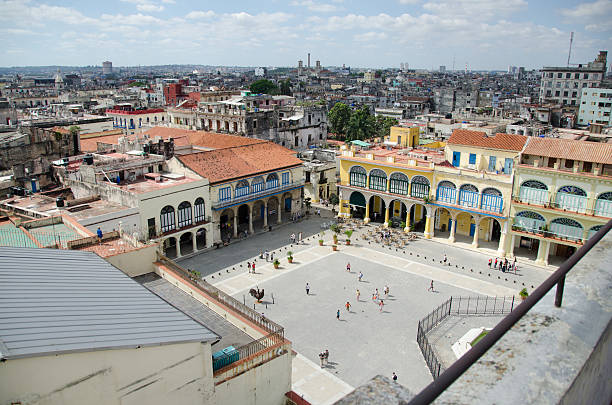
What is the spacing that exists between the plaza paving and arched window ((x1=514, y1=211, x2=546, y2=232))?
3.21m

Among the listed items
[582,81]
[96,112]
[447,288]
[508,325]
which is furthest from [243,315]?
[582,81]

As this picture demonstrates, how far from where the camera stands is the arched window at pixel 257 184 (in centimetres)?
4519

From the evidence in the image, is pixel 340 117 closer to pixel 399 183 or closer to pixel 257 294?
pixel 399 183

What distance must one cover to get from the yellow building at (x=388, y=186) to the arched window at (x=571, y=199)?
36.3 ft

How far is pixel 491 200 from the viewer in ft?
136

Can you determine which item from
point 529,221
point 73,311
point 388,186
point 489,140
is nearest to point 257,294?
point 73,311

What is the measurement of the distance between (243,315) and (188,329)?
4.41 metres

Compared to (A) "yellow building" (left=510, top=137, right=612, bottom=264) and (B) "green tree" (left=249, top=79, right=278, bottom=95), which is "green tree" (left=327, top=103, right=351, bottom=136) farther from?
(B) "green tree" (left=249, top=79, right=278, bottom=95)

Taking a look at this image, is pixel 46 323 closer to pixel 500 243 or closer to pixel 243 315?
pixel 243 315

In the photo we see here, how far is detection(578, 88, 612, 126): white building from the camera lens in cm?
8531

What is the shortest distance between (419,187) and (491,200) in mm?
6935

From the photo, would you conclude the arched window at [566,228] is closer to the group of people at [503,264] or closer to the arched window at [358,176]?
the group of people at [503,264]

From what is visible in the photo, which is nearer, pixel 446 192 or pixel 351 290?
pixel 351 290

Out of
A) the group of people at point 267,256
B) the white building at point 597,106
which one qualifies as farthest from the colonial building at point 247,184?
the white building at point 597,106
